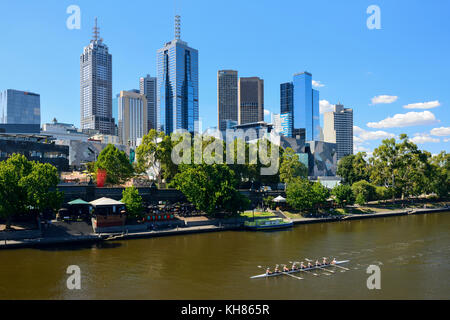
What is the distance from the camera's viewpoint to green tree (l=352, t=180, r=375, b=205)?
94.8 meters

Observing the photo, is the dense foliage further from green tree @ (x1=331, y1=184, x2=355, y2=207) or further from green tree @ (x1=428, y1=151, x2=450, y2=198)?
green tree @ (x1=428, y1=151, x2=450, y2=198)

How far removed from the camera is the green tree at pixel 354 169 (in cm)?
11675

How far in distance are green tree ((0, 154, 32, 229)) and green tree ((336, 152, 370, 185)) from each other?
323ft

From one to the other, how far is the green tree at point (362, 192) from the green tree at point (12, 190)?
7841cm

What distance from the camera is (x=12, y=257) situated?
1652 inches

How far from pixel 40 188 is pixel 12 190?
359 centimetres

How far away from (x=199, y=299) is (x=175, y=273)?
7.96 meters

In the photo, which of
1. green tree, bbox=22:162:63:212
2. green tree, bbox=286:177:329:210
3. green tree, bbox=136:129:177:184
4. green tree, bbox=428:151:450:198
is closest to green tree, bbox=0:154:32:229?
green tree, bbox=22:162:63:212

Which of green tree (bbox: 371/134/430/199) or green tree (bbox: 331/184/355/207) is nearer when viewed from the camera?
green tree (bbox: 331/184/355/207)

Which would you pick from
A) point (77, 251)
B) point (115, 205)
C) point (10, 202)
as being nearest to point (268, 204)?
point (115, 205)

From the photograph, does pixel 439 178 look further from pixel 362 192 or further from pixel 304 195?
pixel 304 195

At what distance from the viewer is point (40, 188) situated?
5138cm

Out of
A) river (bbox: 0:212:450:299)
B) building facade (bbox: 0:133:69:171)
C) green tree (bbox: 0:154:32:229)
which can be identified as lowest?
river (bbox: 0:212:450:299)

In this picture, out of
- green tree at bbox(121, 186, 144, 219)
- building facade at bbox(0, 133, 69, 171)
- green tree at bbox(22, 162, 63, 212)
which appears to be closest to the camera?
green tree at bbox(22, 162, 63, 212)
